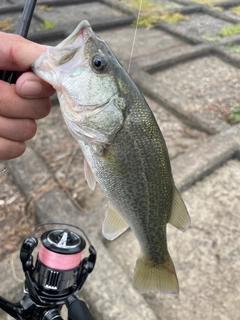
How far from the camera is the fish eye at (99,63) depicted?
4.32ft

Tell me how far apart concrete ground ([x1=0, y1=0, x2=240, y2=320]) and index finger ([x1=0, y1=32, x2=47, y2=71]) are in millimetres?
1405

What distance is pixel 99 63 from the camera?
52.5 inches

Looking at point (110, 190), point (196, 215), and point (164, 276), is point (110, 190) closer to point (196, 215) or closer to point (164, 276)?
point (164, 276)

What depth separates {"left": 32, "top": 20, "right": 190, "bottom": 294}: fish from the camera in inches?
51.0

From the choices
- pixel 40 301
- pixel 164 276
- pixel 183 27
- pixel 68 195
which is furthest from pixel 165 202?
pixel 183 27

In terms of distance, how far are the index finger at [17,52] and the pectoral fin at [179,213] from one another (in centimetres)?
78

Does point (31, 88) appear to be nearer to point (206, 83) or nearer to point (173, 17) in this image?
point (206, 83)

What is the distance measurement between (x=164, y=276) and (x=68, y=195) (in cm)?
146

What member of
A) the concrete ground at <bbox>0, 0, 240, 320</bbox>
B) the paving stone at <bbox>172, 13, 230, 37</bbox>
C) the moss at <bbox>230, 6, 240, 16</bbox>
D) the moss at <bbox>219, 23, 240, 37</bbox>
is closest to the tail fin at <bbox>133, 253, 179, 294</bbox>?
the concrete ground at <bbox>0, 0, 240, 320</bbox>

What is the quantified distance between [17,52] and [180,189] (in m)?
2.08

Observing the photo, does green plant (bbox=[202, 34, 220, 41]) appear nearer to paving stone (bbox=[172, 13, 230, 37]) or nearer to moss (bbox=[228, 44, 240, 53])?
paving stone (bbox=[172, 13, 230, 37])

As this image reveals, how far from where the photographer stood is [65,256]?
1520mm

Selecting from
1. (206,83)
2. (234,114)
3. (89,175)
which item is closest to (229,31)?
(206,83)

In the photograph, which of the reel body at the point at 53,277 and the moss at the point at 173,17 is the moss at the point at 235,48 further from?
the reel body at the point at 53,277
